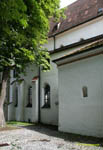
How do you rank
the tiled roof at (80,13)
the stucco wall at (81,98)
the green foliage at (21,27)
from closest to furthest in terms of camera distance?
the green foliage at (21,27) → the stucco wall at (81,98) → the tiled roof at (80,13)

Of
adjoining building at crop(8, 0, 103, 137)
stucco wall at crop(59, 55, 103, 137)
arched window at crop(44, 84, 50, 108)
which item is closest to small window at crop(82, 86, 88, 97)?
adjoining building at crop(8, 0, 103, 137)

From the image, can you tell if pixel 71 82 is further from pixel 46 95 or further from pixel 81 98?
pixel 46 95

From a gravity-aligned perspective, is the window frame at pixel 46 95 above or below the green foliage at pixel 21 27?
below

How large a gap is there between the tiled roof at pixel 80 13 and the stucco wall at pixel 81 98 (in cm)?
660

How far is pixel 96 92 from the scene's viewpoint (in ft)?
30.2

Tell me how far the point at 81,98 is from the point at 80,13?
10363 mm

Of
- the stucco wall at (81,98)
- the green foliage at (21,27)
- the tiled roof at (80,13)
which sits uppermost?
the tiled roof at (80,13)

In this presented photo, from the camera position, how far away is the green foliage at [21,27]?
6219 millimetres

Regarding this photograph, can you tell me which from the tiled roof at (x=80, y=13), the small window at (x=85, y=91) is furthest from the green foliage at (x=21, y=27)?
the small window at (x=85, y=91)

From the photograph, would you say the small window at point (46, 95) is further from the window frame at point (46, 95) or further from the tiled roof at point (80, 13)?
the tiled roof at point (80, 13)

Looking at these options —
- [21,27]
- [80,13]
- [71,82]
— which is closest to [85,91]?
[71,82]

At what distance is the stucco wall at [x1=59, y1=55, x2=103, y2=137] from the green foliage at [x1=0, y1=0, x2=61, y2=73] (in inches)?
104

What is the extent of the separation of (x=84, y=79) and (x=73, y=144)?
3.62 metres

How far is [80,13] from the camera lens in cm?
1758
